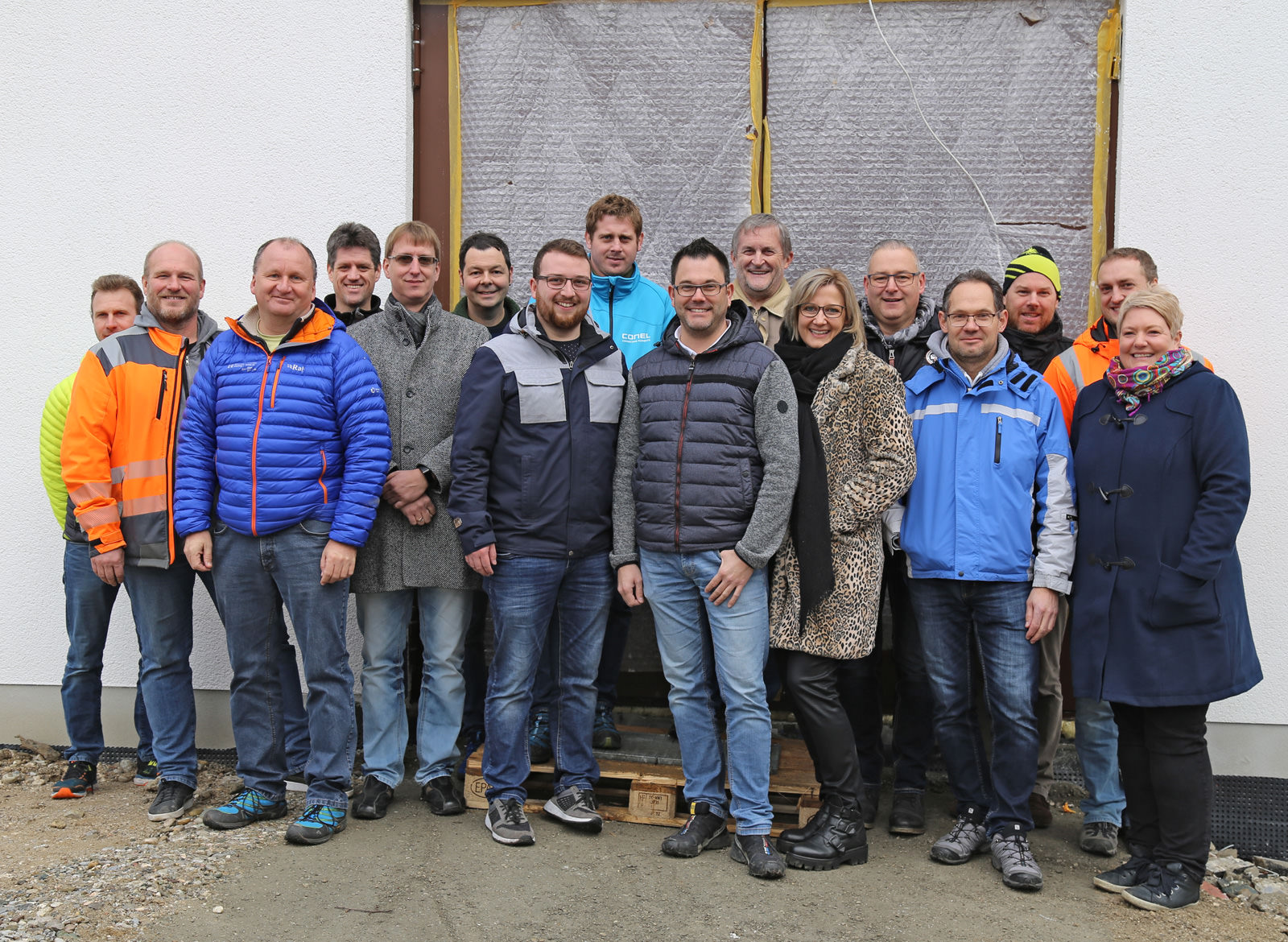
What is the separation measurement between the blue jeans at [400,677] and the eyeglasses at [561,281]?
123cm

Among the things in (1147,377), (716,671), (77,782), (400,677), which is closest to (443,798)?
(400,677)

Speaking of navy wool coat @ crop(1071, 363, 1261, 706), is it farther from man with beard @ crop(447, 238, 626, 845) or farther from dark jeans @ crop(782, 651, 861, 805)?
man with beard @ crop(447, 238, 626, 845)

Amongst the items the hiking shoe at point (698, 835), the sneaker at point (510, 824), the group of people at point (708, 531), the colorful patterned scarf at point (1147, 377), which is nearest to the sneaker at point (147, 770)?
the group of people at point (708, 531)

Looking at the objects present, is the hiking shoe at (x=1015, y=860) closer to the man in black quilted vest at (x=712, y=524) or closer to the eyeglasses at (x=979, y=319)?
the man in black quilted vest at (x=712, y=524)

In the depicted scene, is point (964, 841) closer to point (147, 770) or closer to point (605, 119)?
point (147, 770)

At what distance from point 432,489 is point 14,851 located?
201 centimetres

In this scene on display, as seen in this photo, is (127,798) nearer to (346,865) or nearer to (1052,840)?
(346,865)

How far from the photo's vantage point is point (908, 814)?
12.3 feet

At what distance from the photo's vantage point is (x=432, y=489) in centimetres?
371

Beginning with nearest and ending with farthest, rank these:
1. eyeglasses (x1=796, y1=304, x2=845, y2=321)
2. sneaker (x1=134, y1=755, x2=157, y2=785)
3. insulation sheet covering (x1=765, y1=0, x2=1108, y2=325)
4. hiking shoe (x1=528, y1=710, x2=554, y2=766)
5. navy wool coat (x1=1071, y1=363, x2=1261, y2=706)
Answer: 1. navy wool coat (x1=1071, y1=363, x2=1261, y2=706)
2. eyeglasses (x1=796, y1=304, x2=845, y2=321)
3. hiking shoe (x1=528, y1=710, x2=554, y2=766)
4. sneaker (x1=134, y1=755, x2=157, y2=785)
5. insulation sheet covering (x1=765, y1=0, x2=1108, y2=325)

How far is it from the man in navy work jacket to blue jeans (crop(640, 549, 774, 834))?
26.1 inches

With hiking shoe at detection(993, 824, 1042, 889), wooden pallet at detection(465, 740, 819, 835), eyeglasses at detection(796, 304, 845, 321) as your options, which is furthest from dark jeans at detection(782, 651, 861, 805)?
eyeglasses at detection(796, 304, 845, 321)

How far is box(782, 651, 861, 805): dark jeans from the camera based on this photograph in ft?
11.0

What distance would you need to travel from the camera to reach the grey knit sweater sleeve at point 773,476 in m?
3.26
